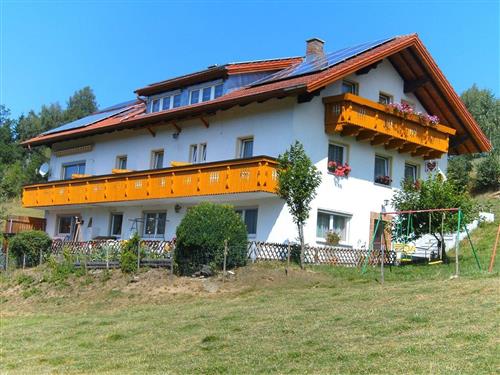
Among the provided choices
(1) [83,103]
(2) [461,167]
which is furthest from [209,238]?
(1) [83,103]

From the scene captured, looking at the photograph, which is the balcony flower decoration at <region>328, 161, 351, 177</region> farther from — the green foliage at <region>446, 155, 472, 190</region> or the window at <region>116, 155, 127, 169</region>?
the green foliage at <region>446, 155, 472, 190</region>

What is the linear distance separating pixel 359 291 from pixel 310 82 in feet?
28.8

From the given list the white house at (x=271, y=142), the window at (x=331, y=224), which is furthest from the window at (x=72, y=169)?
the window at (x=331, y=224)

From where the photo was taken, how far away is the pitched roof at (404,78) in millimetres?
23438

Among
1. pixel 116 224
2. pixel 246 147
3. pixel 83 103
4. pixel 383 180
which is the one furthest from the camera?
pixel 83 103

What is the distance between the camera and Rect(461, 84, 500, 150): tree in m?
56.7

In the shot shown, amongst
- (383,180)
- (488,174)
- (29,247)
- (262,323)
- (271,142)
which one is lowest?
(262,323)

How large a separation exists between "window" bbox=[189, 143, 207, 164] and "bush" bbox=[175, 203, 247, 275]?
748 centimetres

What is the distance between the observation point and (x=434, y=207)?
23.0 metres

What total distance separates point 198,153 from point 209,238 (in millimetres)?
8863

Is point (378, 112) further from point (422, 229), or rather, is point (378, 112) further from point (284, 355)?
point (284, 355)

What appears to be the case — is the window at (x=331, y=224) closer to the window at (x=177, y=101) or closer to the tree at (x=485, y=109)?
the window at (x=177, y=101)

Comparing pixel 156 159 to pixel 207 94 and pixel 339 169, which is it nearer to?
pixel 207 94

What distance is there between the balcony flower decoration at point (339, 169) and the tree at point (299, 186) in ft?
9.48
